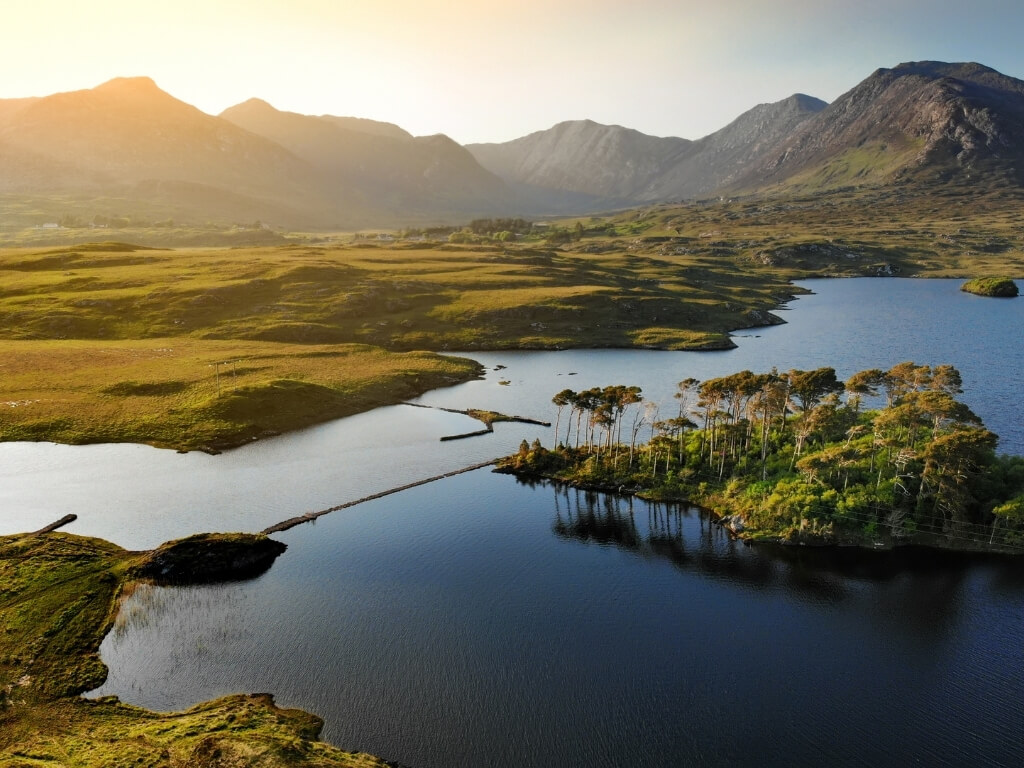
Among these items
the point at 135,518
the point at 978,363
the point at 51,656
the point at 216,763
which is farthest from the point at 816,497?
the point at 978,363

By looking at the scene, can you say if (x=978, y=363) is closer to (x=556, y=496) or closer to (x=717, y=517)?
(x=717, y=517)

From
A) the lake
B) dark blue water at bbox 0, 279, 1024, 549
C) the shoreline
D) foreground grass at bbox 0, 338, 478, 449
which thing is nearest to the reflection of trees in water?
the lake

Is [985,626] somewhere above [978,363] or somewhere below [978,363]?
below

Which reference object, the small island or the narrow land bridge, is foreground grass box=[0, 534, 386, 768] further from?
the small island

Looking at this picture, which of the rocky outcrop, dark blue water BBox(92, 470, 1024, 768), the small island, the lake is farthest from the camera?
the small island

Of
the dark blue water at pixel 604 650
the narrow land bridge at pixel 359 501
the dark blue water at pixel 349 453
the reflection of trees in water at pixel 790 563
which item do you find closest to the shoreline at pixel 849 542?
the reflection of trees in water at pixel 790 563

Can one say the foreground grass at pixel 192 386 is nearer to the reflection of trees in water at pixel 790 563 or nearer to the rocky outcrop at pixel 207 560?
the rocky outcrop at pixel 207 560
